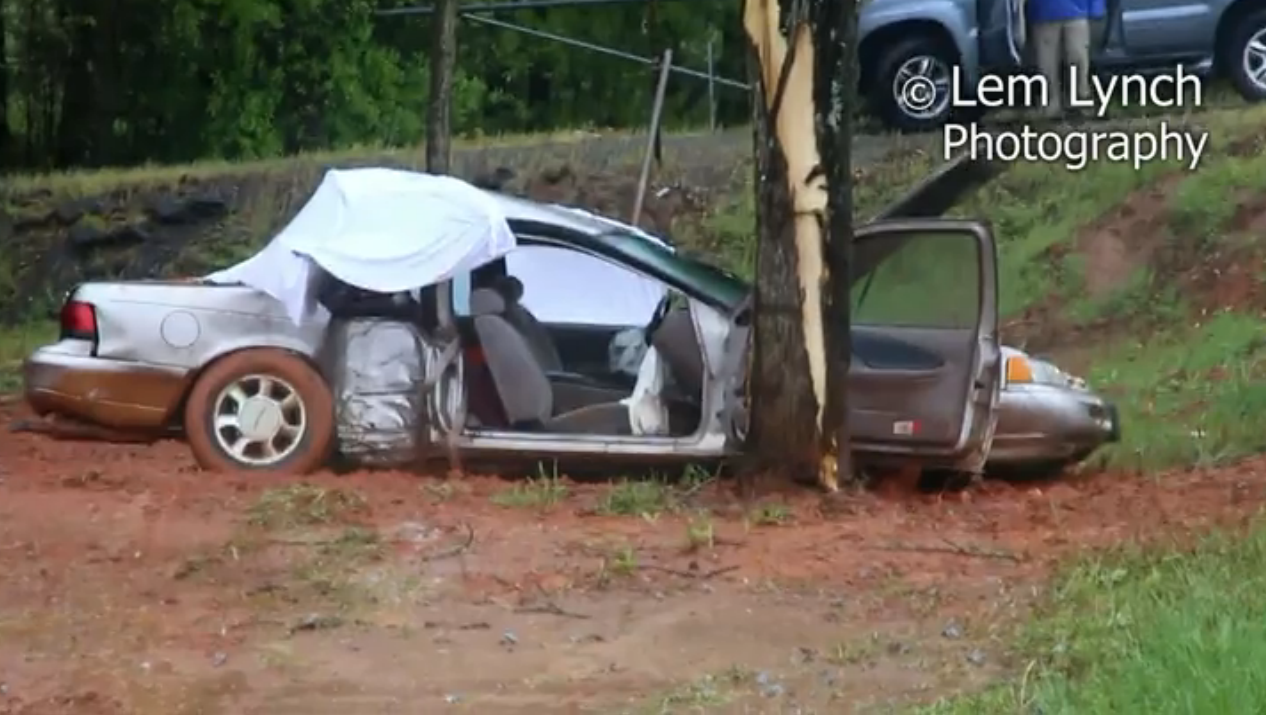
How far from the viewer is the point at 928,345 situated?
9430 mm

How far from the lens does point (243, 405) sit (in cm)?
966

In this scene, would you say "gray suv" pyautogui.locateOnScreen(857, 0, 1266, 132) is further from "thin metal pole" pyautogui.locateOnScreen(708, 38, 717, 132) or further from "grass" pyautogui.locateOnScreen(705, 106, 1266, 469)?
"thin metal pole" pyautogui.locateOnScreen(708, 38, 717, 132)

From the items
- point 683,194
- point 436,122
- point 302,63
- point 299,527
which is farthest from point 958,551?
point 302,63

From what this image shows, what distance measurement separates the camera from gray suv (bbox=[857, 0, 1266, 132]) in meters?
15.9

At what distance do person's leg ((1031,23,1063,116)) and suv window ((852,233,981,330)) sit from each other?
6.31 meters

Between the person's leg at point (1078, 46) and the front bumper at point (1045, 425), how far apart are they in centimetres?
642

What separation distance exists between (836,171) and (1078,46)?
6.91m

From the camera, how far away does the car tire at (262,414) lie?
9578mm

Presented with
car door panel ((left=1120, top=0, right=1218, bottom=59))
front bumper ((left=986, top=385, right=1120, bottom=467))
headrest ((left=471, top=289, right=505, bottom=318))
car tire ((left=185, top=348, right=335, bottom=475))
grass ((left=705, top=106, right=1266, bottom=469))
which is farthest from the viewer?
car door panel ((left=1120, top=0, right=1218, bottom=59))

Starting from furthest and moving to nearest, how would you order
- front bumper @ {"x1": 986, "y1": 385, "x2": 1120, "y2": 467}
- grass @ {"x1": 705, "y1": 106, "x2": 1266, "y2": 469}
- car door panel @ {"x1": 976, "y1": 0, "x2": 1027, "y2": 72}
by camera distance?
car door panel @ {"x1": 976, "y1": 0, "x2": 1027, "y2": 72} < grass @ {"x1": 705, "y1": 106, "x2": 1266, "y2": 469} < front bumper @ {"x1": 986, "y1": 385, "x2": 1120, "y2": 467}

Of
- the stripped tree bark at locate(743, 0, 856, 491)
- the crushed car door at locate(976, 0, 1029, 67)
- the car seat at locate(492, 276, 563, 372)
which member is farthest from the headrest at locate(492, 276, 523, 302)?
the crushed car door at locate(976, 0, 1029, 67)

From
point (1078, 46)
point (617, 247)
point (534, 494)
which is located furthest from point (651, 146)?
point (534, 494)

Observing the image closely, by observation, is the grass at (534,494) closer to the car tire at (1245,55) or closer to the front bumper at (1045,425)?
the front bumper at (1045,425)

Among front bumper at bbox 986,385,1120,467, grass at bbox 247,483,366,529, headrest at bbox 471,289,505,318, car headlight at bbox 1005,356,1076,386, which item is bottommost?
grass at bbox 247,483,366,529
